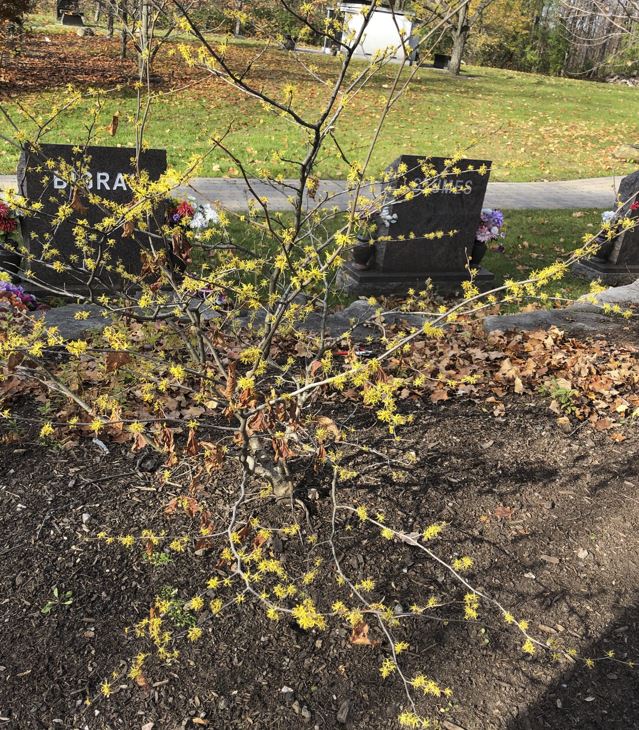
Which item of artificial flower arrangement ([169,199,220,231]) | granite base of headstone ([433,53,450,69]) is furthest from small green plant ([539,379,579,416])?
granite base of headstone ([433,53,450,69])

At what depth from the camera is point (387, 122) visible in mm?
17391

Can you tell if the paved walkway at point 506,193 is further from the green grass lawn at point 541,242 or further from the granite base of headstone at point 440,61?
the granite base of headstone at point 440,61

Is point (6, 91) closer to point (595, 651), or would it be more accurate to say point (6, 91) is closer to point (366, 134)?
point (366, 134)

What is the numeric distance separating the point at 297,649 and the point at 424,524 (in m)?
0.84

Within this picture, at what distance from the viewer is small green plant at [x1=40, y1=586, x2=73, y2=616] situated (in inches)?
95.6

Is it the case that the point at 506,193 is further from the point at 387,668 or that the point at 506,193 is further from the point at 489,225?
the point at 387,668

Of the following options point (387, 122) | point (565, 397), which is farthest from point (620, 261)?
point (387, 122)

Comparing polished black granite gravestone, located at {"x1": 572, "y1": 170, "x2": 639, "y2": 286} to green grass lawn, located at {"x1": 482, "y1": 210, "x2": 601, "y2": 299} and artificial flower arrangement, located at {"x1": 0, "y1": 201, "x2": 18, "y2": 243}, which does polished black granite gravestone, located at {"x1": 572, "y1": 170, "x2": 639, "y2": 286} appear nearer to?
green grass lawn, located at {"x1": 482, "y1": 210, "x2": 601, "y2": 299}

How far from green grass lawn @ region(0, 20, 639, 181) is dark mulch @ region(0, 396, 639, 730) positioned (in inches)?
270

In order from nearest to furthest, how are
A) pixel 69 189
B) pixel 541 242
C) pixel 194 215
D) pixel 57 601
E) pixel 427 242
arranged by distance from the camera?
pixel 57 601 < pixel 69 189 < pixel 194 215 < pixel 427 242 < pixel 541 242

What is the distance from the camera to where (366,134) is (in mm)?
15797

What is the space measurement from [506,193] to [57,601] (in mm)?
11288

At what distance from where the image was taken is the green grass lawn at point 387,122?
489 inches

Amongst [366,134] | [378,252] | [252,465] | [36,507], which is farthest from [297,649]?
[366,134]
